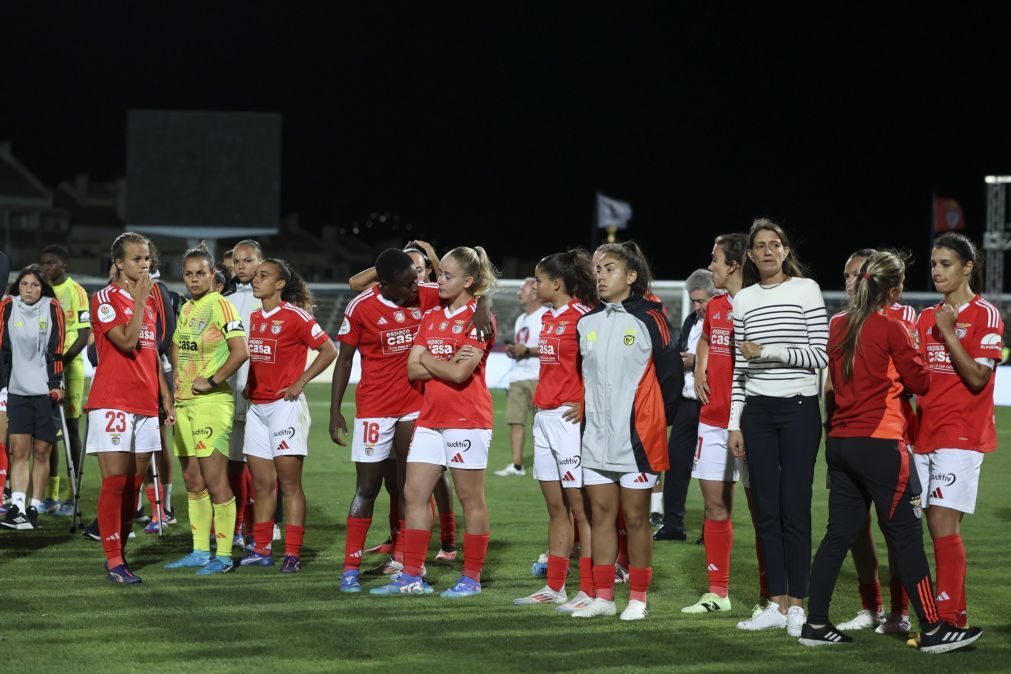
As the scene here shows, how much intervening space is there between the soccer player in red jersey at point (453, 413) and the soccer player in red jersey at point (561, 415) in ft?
1.04

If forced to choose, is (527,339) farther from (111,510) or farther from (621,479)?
(621,479)

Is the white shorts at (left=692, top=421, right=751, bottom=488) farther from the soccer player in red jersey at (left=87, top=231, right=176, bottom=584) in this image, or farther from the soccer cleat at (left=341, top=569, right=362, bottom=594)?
the soccer player in red jersey at (left=87, top=231, right=176, bottom=584)

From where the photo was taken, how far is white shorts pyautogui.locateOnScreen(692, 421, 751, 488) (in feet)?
23.6

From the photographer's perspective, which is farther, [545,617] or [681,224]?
[681,224]

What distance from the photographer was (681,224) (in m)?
76.0

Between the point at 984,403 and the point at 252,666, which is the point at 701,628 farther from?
the point at 252,666

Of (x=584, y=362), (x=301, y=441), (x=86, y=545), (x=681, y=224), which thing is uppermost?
(x=681, y=224)

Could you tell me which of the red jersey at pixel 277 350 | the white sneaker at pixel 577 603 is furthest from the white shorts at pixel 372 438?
the white sneaker at pixel 577 603

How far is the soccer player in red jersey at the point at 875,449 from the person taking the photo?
5871 mm

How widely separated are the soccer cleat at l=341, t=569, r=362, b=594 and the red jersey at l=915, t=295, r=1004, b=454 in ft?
10.5

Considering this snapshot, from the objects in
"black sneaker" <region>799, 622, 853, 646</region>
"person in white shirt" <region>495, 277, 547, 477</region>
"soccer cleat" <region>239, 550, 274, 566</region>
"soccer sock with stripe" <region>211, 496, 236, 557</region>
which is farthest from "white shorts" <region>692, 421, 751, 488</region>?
"person in white shirt" <region>495, 277, 547, 477</region>

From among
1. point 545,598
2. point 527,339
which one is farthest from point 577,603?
point 527,339

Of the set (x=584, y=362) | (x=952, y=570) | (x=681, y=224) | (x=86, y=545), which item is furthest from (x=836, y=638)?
(x=681, y=224)

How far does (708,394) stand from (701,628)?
138 centimetres
